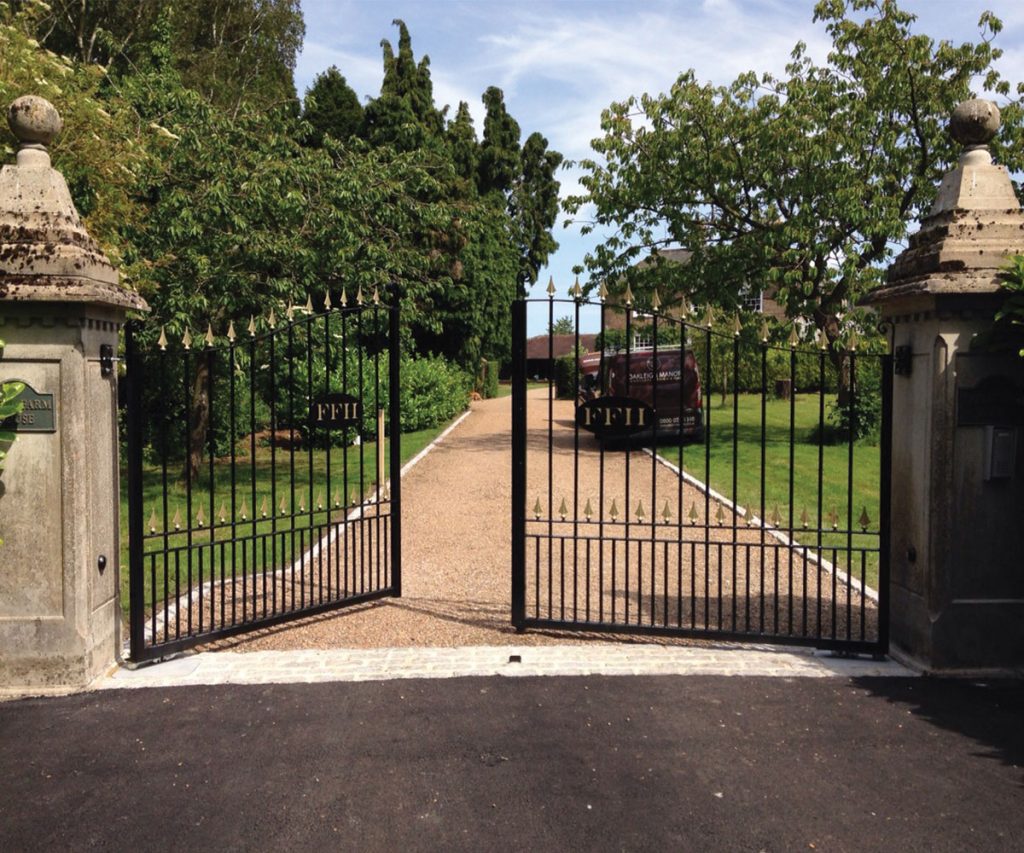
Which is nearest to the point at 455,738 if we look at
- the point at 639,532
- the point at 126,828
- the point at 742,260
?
the point at 126,828

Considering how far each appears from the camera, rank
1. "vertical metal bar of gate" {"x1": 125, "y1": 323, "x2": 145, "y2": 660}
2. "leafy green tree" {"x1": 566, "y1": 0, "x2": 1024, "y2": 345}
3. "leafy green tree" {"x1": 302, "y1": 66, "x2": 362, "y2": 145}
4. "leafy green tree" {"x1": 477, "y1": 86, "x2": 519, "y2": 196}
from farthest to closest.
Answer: "leafy green tree" {"x1": 477, "y1": 86, "x2": 519, "y2": 196} → "leafy green tree" {"x1": 302, "y1": 66, "x2": 362, "y2": 145} → "leafy green tree" {"x1": 566, "y1": 0, "x2": 1024, "y2": 345} → "vertical metal bar of gate" {"x1": 125, "y1": 323, "x2": 145, "y2": 660}

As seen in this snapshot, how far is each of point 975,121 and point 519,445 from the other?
12.3 feet

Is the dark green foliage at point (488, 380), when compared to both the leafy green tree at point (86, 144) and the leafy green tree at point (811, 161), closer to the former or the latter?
the leafy green tree at point (811, 161)

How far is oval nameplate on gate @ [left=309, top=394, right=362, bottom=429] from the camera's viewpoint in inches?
267

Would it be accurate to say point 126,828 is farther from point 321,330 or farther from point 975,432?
point 321,330

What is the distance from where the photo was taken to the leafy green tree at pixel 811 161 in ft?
51.8

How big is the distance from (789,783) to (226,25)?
31993mm

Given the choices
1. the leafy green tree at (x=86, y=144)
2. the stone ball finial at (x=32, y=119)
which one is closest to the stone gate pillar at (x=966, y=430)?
the stone ball finial at (x=32, y=119)

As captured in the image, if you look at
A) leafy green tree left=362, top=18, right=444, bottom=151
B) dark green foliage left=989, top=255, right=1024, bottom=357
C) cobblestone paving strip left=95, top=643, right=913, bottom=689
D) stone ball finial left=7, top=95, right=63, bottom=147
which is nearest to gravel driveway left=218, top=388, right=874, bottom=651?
cobblestone paving strip left=95, top=643, right=913, bottom=689

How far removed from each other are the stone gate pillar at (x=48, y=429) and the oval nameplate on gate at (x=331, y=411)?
1.75 m

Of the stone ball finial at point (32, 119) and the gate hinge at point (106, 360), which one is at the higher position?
the stone ball finial at point (32, 119)

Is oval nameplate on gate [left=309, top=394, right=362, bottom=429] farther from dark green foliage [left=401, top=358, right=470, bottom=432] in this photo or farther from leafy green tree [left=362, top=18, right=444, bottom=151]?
leafy green tree [left=362, top=18, right=444, bottom=151]

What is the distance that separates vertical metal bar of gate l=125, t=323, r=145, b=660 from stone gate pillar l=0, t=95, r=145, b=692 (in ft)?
0.84

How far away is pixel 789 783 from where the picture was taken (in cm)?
399
